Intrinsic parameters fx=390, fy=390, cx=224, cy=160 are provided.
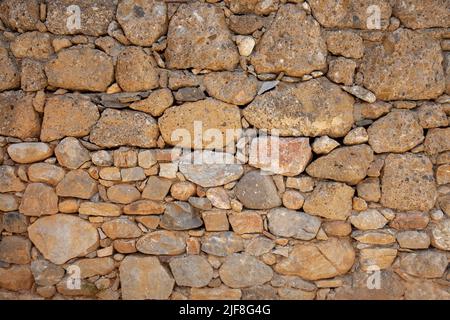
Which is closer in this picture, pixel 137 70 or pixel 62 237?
pixel 137 70

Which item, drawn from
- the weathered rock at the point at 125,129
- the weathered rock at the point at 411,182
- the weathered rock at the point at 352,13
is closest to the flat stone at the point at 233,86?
the weathered rock at the point at 125,129

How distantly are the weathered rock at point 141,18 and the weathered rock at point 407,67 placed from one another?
137 cm

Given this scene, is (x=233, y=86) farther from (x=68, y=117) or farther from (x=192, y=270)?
(x=192, y=270)

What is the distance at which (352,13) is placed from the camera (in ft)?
8.00

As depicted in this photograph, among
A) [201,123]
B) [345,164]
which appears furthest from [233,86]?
[345,164]

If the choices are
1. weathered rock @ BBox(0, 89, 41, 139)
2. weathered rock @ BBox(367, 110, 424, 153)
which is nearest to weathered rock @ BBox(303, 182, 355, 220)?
weathered rock @ BBox(367, 110, 424, 153)

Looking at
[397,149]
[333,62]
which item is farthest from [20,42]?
[397,149]

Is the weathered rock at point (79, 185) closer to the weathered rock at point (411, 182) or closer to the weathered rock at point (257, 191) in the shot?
the weathered rock at point (257, 191)

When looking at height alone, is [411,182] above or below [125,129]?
below

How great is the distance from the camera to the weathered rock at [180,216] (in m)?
2.55

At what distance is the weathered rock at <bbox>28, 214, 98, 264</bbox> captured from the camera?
2.61m

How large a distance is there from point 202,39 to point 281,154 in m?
0.89

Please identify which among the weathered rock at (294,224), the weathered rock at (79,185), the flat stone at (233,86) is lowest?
the weathered rock at (294,224)

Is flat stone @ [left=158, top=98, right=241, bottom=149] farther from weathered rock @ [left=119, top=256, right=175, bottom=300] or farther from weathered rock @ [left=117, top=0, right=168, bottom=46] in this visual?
weathered rock @ [left=119, top=256, right=175, bottom=300]
